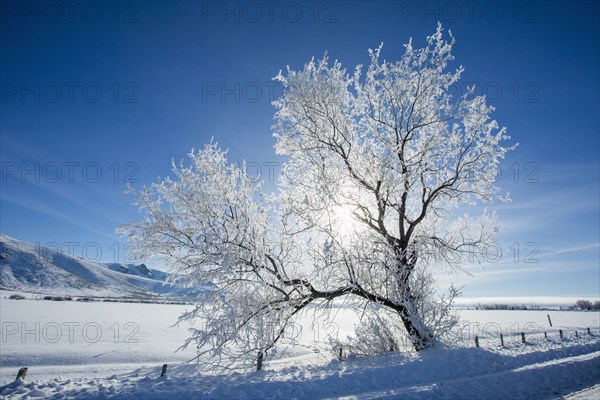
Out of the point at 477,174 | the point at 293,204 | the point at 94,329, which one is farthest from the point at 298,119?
the point at 94,329

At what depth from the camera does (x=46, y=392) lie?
926 cm

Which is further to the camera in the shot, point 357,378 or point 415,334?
point 415,334

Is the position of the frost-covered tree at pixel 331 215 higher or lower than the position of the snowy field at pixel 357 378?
higher

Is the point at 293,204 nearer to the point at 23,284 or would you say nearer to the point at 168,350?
the point at 168,350

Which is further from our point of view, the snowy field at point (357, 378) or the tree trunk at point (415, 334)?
the tree trunk at point (415, 334)

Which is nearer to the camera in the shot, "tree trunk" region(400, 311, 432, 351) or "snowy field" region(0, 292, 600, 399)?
"snowy field" region(0, 292, 600, 399)

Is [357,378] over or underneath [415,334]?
underneath

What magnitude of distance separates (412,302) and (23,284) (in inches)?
8351

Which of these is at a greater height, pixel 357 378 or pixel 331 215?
pixel 331 215

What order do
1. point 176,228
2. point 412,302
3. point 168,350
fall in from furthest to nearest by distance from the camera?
point 168,350 < point 412,302 < point 176,228

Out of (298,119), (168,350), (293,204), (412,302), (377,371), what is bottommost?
(168,350)

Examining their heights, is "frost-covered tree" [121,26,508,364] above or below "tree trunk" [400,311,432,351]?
above

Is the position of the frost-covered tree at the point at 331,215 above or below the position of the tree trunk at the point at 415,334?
above

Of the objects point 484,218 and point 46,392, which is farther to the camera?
point 484,218
